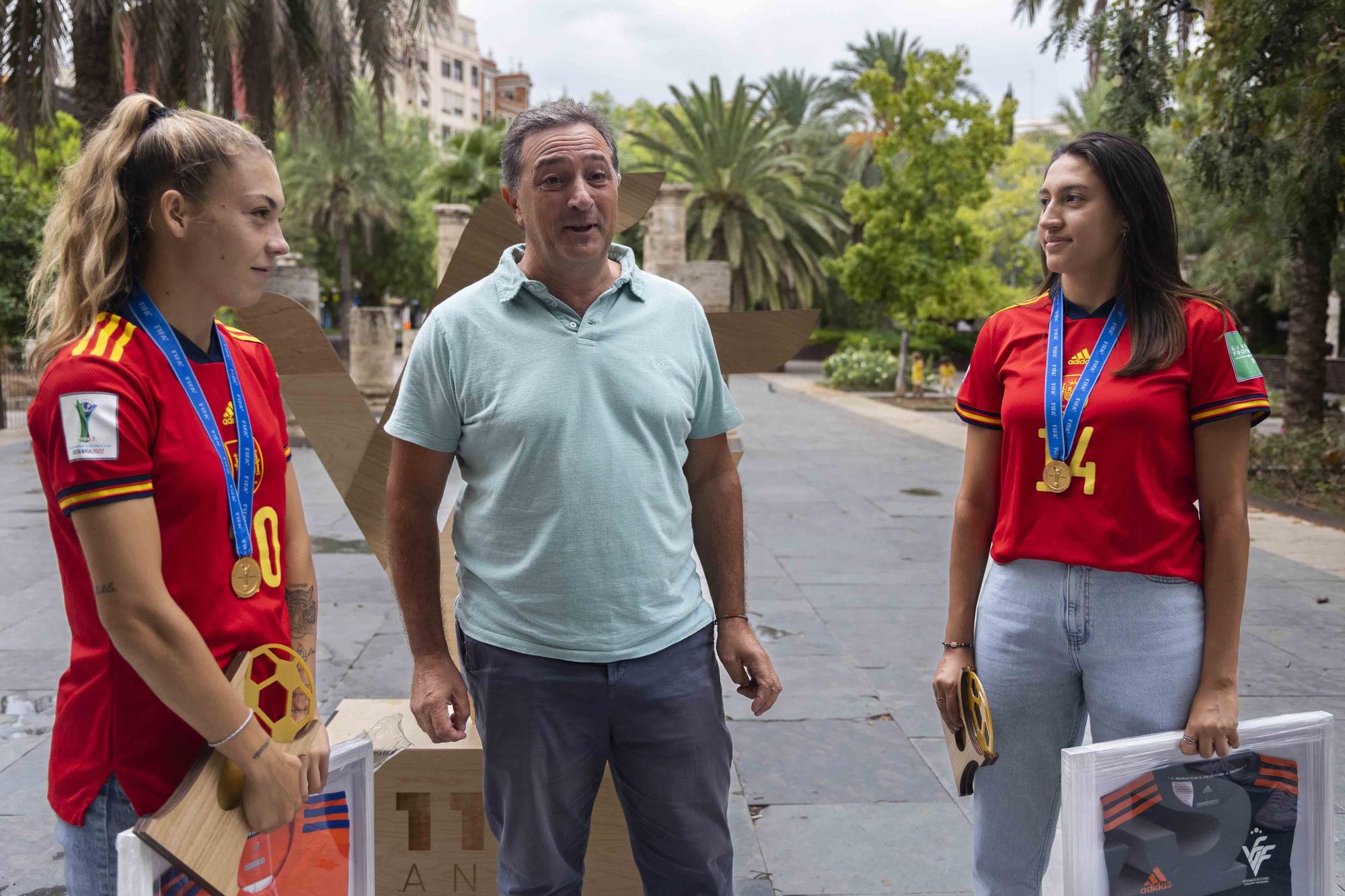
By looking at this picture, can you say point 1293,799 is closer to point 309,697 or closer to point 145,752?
point 309,697

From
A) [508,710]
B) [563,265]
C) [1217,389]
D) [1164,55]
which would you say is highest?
[1164,55]

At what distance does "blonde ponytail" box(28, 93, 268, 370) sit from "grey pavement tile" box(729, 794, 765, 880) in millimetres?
2194

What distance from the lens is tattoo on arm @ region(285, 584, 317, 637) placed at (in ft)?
6.35

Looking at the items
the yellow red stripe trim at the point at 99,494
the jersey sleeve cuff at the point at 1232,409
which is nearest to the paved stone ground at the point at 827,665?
the jersey sleeve cuff at the point at 1232,409

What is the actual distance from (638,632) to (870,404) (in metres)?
20.7

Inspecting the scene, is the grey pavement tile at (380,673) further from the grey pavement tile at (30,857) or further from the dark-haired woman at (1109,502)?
the dark-haired woman at (1109,502)

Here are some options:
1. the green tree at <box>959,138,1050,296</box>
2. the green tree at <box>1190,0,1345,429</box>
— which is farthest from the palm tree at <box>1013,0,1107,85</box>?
the green tree at <box>959,138,1050,296</box>

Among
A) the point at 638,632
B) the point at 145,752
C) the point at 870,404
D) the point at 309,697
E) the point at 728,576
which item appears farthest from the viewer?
the point at 870,404

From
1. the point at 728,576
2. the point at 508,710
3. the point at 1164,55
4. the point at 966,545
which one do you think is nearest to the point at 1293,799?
the point at 966,545

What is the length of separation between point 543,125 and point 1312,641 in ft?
17.5

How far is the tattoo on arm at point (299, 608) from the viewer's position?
6.35 ft

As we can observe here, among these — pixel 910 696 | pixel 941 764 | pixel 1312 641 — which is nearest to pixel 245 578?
pixel 941 764

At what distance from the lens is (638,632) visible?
2049mm

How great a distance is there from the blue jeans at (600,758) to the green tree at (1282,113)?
7.56 meters
